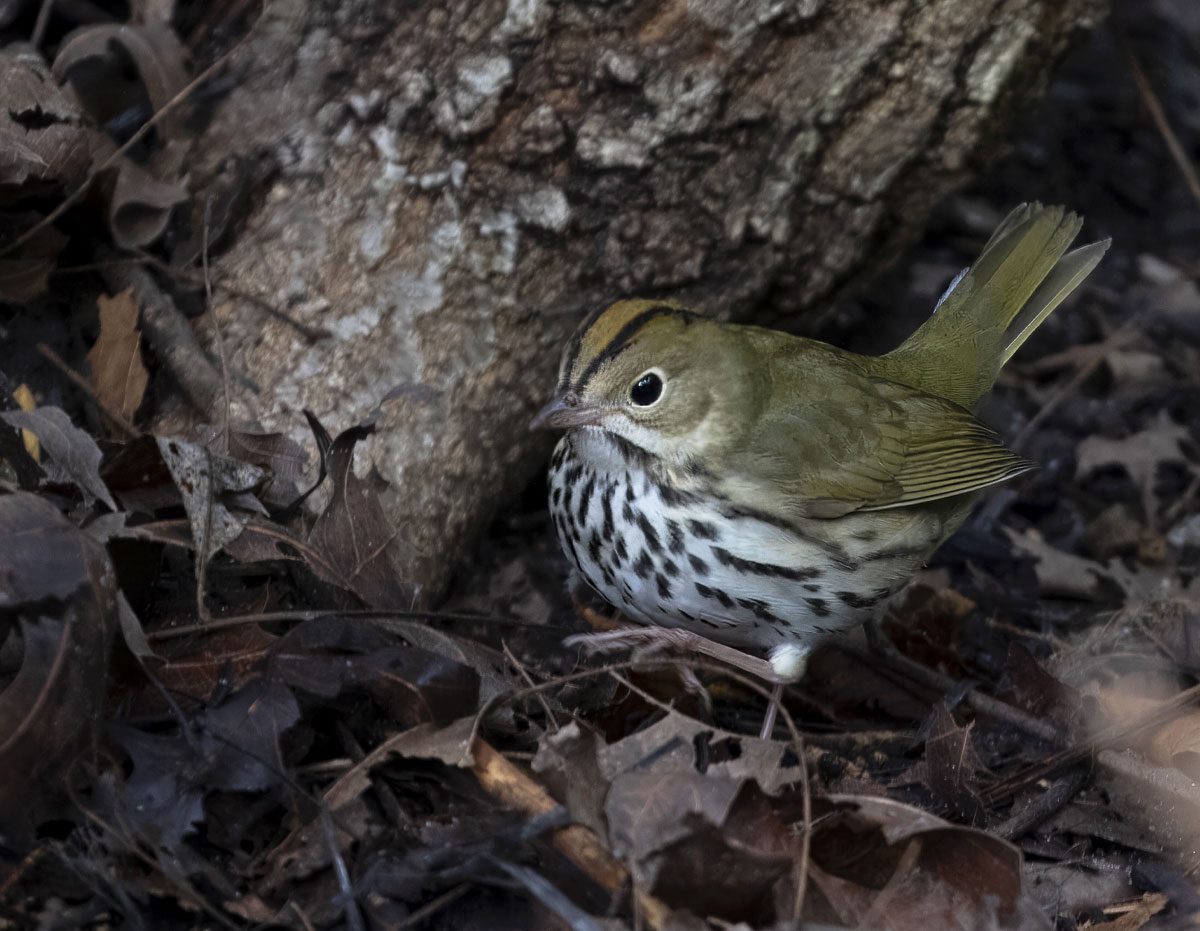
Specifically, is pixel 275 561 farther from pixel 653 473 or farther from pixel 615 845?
pixel 615 845

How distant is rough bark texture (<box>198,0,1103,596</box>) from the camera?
356 cm

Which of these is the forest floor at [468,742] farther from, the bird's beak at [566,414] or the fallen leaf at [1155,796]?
the bird's beak at [566,414]

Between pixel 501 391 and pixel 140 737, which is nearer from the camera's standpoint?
pixel 140 737

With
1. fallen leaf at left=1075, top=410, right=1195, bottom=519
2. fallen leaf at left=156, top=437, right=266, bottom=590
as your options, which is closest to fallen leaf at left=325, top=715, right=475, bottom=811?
fallen leaf at left=156, top=437, right=266, bottom=590

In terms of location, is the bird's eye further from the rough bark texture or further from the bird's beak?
the rough bark texture

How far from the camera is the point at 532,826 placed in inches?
92.1

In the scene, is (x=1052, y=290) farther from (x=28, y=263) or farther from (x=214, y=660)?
(x=28, y=263)

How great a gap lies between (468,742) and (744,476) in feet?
3.20

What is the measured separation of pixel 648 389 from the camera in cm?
309

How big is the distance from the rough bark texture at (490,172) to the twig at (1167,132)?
1.88m

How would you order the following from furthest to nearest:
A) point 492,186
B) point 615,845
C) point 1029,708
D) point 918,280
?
1. point 918,280
2. point 492,186
3. point 1029,708
4. point 615,845

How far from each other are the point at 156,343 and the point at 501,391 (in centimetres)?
95

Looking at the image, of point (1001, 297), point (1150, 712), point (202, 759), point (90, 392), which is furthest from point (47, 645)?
point (1001, 297)

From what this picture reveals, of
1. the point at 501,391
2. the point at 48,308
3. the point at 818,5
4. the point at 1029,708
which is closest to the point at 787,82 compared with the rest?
the point at 818,5
